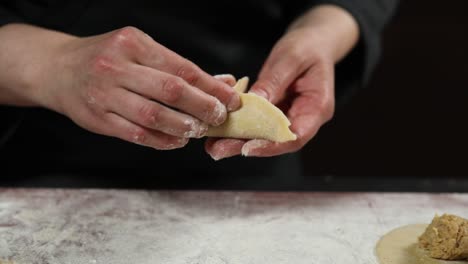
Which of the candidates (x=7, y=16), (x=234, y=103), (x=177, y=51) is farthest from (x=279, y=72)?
(x=7, y=16)

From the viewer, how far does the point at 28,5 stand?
4.71ft

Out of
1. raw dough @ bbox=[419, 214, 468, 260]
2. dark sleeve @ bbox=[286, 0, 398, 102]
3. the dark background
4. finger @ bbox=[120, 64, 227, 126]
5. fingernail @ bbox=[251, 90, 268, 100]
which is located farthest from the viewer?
the dark background

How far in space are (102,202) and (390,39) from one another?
5.93 feet

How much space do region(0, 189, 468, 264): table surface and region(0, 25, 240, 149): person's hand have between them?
0.24m

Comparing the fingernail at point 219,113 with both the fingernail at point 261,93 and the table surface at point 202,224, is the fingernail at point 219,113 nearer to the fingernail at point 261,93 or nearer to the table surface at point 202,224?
the fingernail at point 261,93

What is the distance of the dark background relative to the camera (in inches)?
106

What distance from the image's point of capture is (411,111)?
2789 millimetres

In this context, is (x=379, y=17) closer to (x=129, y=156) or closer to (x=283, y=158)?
(x=283, y=158)

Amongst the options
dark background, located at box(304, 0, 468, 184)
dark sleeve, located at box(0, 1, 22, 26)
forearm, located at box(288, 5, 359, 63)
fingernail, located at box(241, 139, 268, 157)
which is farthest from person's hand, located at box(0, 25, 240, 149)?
dark background, located at box(304, 0, 468, 184)

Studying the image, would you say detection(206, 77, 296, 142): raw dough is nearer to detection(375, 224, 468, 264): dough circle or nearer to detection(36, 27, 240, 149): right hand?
detection(36, 27, 240, 149): right hand

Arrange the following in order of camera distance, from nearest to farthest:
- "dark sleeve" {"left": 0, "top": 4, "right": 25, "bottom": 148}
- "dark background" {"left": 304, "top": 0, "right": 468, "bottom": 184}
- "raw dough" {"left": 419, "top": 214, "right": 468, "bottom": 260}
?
1. "raw dough" {"left": 419, "top": 214, "right": 468, "bottom": 260}
2. "dark sleeve" {"left": 0, "top": 4, "right": 25, "bottom": 148}
3. "dark background" {"left": 304, "top": 0, "right": 468, "bottom": 184}

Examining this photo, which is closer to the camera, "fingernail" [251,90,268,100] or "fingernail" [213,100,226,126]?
"fingernail" [213,100,226,126]

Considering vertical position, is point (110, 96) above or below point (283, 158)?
above

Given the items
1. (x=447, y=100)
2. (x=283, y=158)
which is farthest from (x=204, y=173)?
(x=447, y=100)
